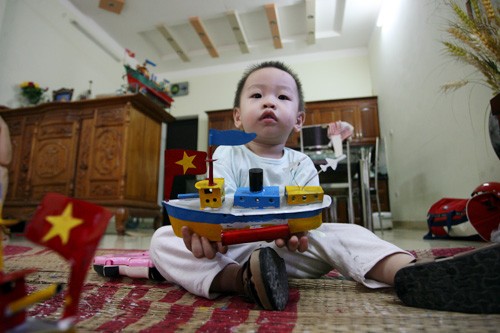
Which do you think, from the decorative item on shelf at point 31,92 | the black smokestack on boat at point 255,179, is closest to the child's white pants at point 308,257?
the black smokestack on boat at point 255,179

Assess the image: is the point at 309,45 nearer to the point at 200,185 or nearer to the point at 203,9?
the point at 203,9

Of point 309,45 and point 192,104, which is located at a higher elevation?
point 309,45

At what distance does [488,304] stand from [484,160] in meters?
1.31

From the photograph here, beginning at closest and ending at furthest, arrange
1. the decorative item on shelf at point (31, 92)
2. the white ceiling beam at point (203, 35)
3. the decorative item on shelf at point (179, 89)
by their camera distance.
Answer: the decorative item on shelf at point (31, 92) → the white ceiling beam at point (203, 35) → the decorative item on shelf at point (179, 89)

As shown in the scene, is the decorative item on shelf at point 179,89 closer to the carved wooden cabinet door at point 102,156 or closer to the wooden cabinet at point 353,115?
the wooden cabinet at point 353,115

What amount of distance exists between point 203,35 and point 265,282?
148 inches

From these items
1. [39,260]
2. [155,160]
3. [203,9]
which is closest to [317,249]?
[39,260]

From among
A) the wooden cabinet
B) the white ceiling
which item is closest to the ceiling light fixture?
the white ceiling

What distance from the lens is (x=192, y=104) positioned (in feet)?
15.2

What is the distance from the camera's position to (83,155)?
2.19m

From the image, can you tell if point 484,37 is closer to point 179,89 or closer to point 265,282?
point 265,282

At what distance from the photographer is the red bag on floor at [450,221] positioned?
1.38 meters

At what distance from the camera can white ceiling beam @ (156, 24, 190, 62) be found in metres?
3.60

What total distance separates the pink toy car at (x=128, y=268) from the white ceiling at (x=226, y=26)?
3174mm
